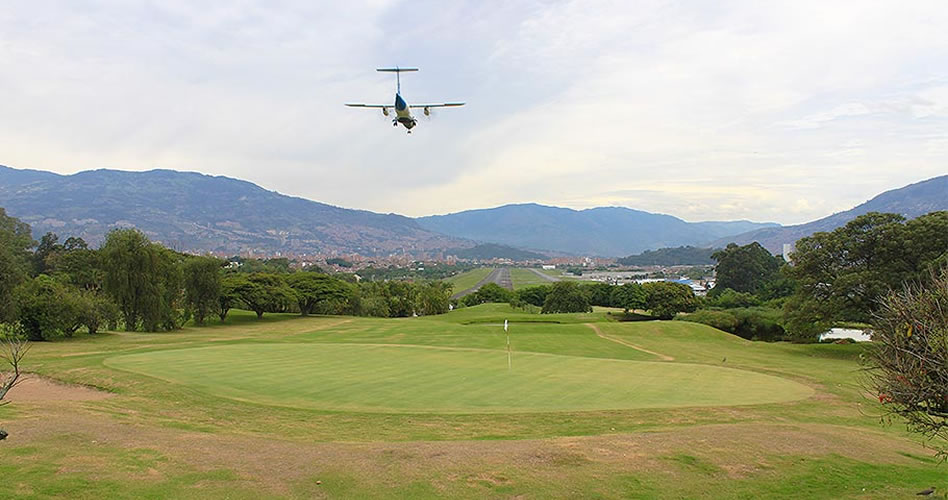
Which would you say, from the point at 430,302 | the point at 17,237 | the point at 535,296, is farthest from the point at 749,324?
the point at 17,237

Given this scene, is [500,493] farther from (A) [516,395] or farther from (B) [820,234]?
(B) [820,234]

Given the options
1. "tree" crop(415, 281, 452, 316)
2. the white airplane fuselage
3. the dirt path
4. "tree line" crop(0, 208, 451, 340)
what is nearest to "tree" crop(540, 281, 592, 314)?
"tree" crop(415, 281, 452, 316)

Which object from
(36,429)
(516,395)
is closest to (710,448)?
(516,395)

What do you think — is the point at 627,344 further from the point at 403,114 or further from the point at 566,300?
the point at 566,300

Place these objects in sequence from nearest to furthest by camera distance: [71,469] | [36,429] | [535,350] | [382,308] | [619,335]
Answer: [71,469], [36,429], [535,350], [619,335], [382,308]

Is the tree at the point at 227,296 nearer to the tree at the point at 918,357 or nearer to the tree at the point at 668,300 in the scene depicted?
the tree at the point at 668,300

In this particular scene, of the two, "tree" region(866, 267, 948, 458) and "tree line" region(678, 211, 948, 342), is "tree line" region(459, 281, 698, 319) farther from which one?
"tree" region(866, 267, 948, 458)

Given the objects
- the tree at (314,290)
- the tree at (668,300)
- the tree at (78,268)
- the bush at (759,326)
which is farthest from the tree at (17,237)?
the bush at (759,326)
